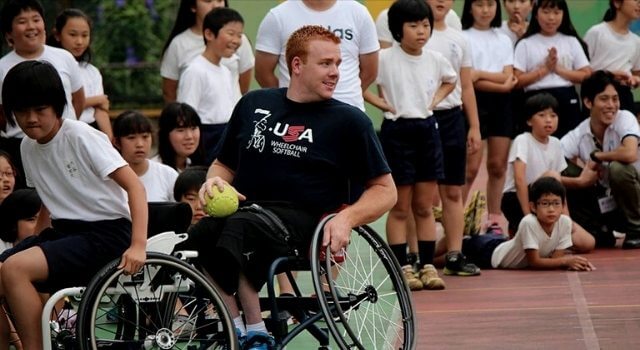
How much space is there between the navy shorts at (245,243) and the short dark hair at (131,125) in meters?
2.29

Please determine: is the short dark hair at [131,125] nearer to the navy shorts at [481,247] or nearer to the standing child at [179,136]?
the standing child at [179,136]

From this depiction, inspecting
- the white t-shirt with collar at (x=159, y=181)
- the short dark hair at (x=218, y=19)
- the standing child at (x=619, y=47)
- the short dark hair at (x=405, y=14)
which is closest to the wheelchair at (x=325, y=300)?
the white t-shirt with collar at (x=159, y=181)

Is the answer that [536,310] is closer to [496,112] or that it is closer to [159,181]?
[159,181]

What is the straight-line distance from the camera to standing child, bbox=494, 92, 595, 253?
9.67 metres

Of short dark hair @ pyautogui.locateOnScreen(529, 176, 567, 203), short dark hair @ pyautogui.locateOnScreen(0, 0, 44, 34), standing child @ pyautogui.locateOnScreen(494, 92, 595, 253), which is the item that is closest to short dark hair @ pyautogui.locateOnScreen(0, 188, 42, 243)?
short dark hair @ pyautogui.locateOnScreen(0, 0, 44, 34)

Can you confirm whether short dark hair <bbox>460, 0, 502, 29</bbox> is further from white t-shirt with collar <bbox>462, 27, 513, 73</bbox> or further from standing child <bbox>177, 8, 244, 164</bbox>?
standing child <bbox>177, 8, 244, 164</bbox>

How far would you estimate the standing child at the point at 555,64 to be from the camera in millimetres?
10594

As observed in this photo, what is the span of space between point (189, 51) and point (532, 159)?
2.24m

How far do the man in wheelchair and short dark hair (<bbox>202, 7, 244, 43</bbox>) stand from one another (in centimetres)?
297

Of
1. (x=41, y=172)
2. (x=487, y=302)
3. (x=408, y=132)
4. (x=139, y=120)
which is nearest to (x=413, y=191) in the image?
(x=408, y=132)

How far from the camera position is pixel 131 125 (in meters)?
8.20

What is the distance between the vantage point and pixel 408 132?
8.45 meters

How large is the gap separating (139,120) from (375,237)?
265 cm

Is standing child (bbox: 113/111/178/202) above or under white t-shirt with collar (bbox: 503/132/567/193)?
above
